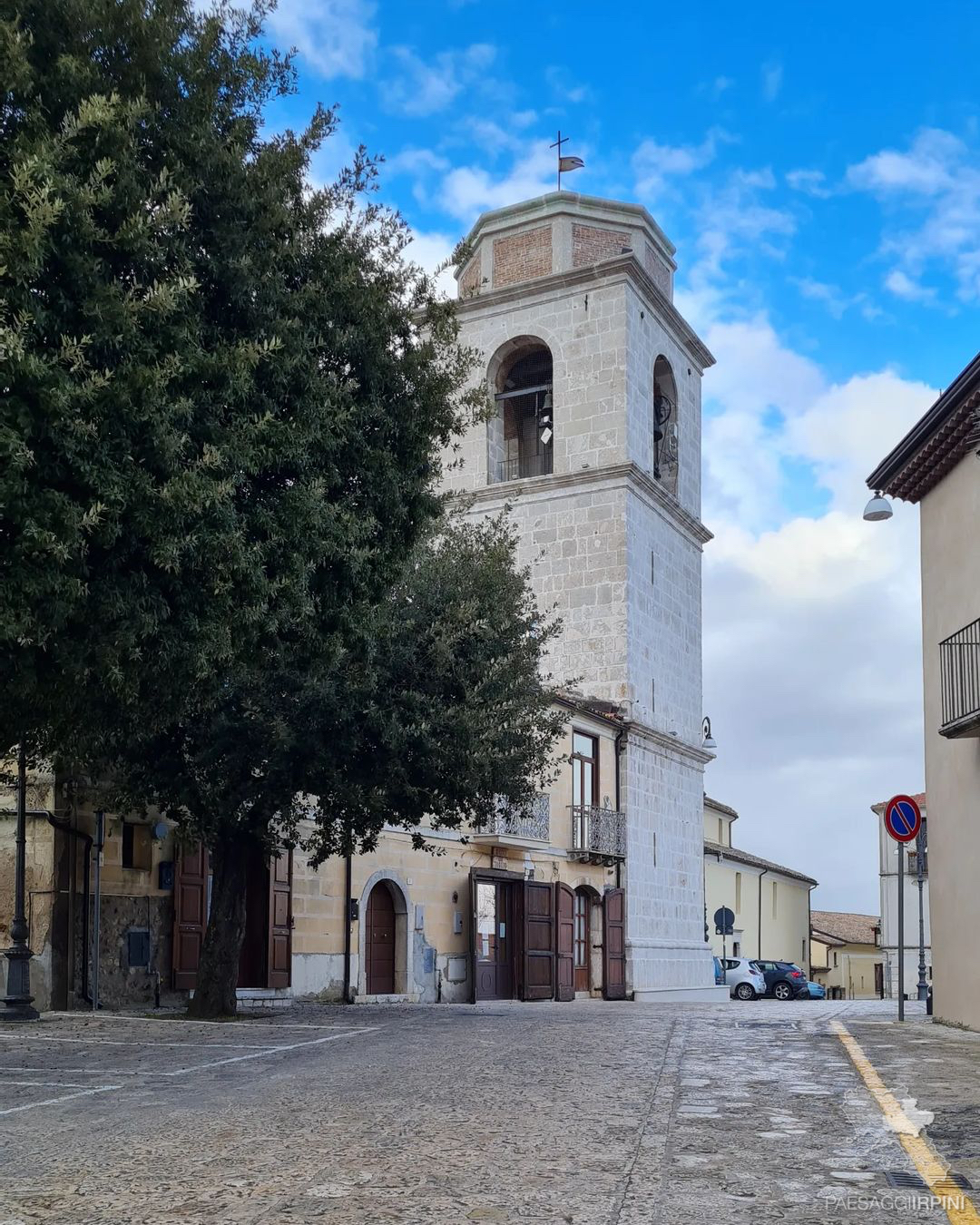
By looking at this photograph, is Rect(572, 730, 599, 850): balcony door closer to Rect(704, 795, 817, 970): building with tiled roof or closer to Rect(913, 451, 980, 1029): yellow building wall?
Rect(913, 451, 980, 1029): yellow building wall

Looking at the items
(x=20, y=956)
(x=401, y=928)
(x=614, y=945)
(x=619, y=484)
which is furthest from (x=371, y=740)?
(x=619, y=484)

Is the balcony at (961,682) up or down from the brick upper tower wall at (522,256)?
down

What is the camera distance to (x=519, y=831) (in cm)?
3022

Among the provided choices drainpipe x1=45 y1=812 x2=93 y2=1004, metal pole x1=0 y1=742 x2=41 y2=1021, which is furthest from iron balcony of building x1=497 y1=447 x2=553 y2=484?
metal pole x1=0 y1=742 x2=41 y2=1021

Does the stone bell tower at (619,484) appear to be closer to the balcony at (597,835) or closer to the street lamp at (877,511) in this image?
the balcony at (597,835)

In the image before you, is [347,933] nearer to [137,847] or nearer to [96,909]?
[137,847]

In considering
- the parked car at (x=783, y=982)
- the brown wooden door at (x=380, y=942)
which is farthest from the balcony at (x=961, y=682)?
the parked car at (x=783, y=982)

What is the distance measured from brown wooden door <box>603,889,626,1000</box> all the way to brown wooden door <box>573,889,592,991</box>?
46 centimetres

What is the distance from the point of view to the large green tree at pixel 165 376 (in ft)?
29.5

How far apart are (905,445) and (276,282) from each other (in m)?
9.83

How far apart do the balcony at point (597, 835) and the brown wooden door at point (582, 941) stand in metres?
1.01

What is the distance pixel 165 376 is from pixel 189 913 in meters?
13.9

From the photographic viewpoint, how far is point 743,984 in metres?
47.0

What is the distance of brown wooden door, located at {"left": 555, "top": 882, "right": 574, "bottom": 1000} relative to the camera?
32.3m
